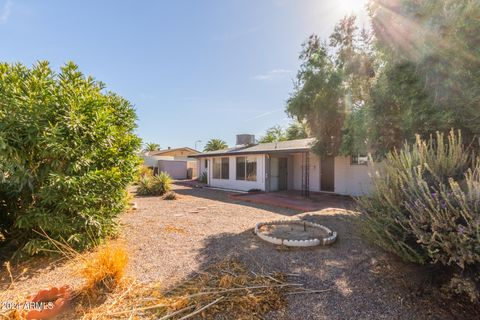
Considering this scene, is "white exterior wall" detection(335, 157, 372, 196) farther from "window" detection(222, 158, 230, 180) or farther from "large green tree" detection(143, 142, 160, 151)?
"large green tree" detection(143, 142, 160, 151)

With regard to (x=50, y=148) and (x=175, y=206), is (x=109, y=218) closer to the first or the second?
(x=50, y=148)

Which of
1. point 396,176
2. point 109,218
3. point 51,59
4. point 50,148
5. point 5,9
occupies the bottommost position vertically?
point 109,218

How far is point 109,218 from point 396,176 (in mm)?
Result: 5206

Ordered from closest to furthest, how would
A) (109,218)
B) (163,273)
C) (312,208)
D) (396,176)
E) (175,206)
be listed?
(396,176)
(163,273)
(109,218)
(312,208)
(175,206)

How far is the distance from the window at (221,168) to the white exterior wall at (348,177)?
6.87 m

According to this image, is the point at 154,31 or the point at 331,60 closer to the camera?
the point at 154,31

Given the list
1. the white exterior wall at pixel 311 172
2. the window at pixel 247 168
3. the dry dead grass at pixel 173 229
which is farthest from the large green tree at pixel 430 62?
the window at pixel 247 168

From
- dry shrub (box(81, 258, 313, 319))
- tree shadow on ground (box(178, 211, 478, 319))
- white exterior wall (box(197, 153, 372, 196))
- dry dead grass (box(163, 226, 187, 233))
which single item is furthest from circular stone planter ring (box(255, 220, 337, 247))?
white exterior wall (box(197, 153, 372, 196))

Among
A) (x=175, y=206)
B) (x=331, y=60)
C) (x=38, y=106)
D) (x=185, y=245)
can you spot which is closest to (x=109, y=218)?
(x=185, y=245)

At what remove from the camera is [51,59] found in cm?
405

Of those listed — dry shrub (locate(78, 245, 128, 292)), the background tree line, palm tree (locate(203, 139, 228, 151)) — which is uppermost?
palm tree (locate(203, 139, 228, 151))

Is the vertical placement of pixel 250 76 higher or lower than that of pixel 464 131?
higher

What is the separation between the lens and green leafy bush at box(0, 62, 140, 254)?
3389 mm

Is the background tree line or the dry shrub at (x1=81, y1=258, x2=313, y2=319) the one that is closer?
the dry shrub at (x1=81, y1=258, x2=313, y2=319)
